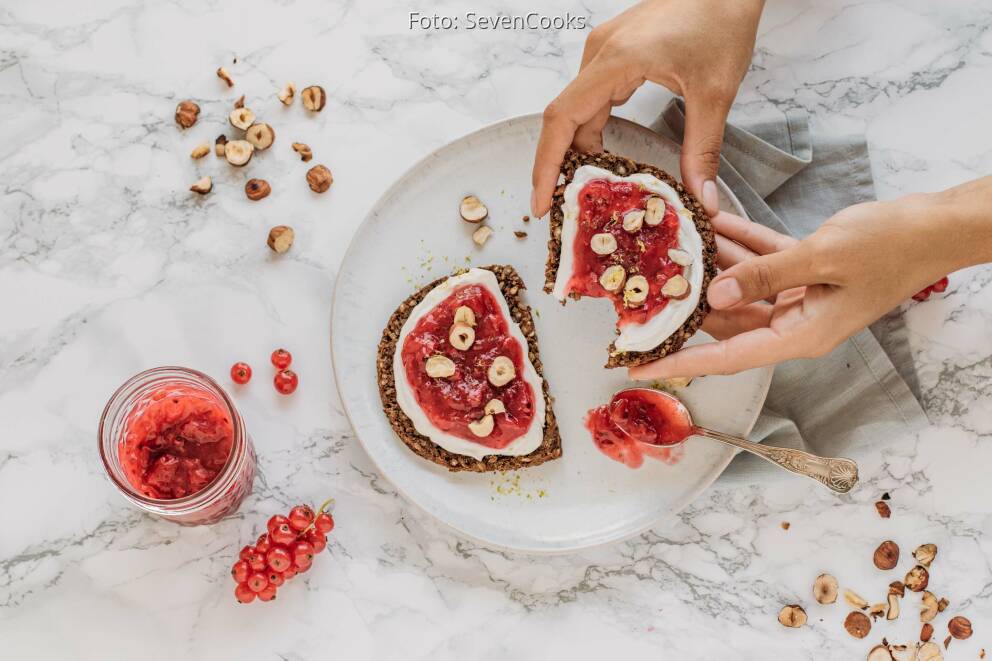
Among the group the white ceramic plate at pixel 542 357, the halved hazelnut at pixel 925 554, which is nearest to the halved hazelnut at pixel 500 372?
the white ceramic plate at pixel 542 357

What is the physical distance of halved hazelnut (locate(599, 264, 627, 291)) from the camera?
2.94m

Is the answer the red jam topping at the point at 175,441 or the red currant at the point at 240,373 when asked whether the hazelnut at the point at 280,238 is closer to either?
the red currant at the point at 240,373

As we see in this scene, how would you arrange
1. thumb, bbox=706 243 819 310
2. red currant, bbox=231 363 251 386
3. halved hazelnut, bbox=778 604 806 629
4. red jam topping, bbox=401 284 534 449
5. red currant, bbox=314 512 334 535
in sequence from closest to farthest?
thumb, bbox=706 243 819 310 → red jam topping, bbox=401 284 534 449 → red currant, bbox=314 512 334 535 → red currant, bbox=231 363 251 386 → halved hazelnut, bbox=778 604 806 629

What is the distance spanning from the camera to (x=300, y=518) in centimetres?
321

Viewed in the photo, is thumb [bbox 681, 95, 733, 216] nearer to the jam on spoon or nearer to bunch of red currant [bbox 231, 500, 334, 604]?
the jam on spoon

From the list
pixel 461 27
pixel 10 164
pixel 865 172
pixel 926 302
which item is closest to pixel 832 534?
pixel 926 302

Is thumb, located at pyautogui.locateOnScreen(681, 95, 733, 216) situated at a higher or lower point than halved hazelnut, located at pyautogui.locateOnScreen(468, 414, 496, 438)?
higher

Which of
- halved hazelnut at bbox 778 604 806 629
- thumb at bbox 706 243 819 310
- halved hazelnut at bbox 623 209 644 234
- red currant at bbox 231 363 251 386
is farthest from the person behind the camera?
halved hazelnut at bbox 778 604 806 629

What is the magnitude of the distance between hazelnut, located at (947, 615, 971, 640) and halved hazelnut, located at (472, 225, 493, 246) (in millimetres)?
2519

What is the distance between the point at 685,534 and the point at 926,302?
140cm

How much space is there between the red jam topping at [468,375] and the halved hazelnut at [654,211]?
0.67 metres

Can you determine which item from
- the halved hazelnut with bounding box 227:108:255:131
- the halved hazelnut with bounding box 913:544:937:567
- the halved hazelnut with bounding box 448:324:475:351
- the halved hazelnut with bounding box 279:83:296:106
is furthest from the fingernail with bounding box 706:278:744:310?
the halved hazelnut with bounding box 227:108:255:131

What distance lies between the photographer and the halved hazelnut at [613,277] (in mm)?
2941

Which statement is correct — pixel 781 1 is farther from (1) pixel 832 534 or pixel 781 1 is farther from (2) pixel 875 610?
(2) pixel 875 610
